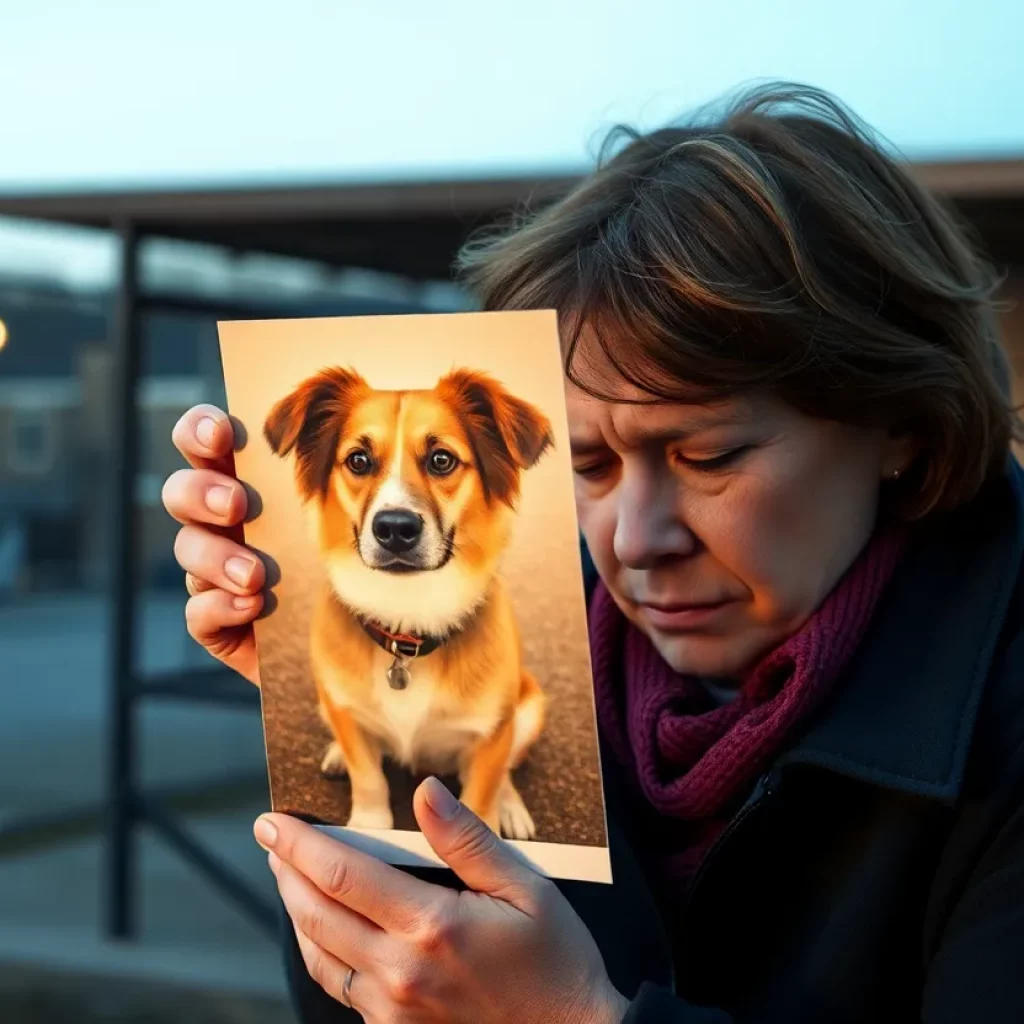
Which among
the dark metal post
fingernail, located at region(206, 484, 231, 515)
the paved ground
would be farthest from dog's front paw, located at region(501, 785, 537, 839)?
the dark metal post

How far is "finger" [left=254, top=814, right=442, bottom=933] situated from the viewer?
1101 mm

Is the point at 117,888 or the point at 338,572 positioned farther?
the point at 117,888

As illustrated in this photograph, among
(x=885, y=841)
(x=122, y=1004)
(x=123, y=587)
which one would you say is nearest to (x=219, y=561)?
(x=885, y=841)

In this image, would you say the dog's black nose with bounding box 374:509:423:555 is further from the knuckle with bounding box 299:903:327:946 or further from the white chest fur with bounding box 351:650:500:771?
the knuckle with bounding box 299:903:327:946

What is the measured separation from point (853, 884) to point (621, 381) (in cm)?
50

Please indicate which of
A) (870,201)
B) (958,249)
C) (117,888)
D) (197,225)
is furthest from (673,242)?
(117,888)

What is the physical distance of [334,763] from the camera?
46.8 inches

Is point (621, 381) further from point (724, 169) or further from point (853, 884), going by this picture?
point (853, 884)

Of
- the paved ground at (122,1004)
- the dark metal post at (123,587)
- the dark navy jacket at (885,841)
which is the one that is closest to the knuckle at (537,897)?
the dark navy jacket at (885,841)

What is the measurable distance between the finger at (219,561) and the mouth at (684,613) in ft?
1.21

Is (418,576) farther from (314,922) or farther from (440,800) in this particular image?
(314,922)

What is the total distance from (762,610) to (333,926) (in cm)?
48

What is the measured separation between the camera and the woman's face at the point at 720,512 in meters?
1.22

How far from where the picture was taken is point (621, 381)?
121cm
